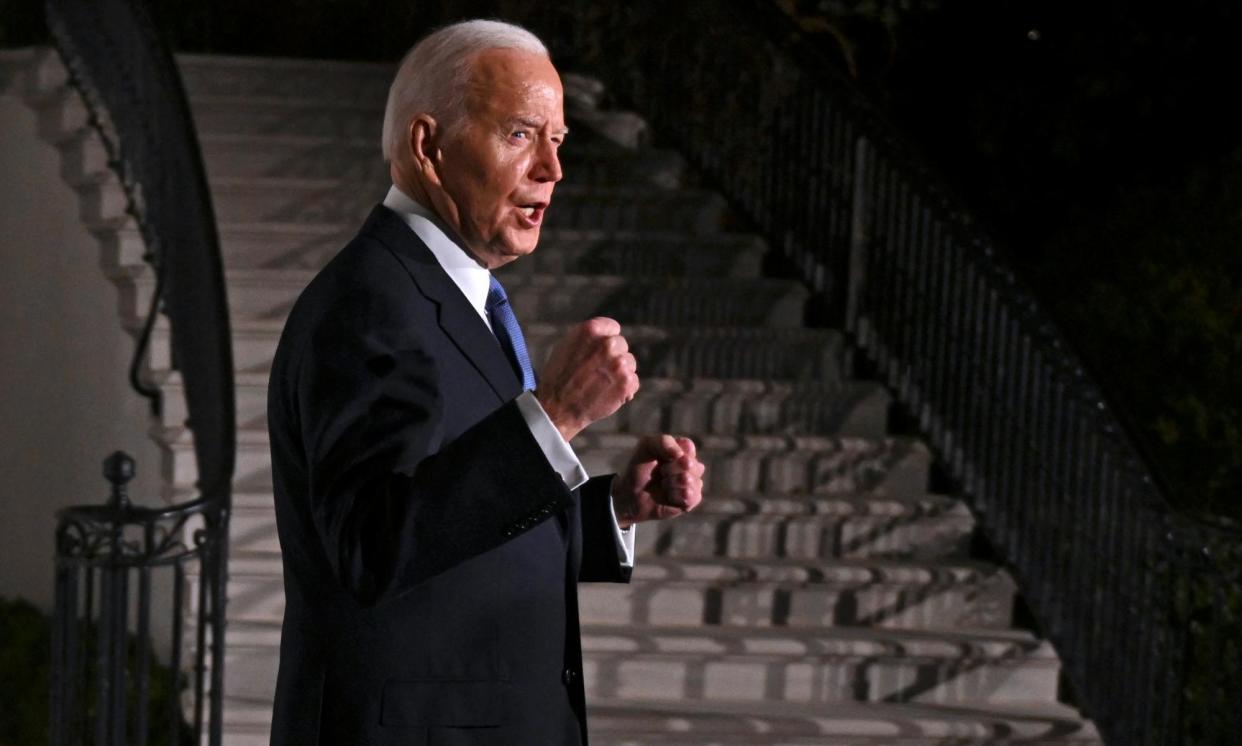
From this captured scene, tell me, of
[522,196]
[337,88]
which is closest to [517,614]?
[522,196]

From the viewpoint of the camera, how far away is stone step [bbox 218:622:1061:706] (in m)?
6.27

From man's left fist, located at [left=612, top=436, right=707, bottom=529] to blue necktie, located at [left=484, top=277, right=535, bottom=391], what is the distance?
0.20 m

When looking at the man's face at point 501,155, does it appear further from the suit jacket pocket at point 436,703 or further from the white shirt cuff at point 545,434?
the suit jacket pocket at point 436,703

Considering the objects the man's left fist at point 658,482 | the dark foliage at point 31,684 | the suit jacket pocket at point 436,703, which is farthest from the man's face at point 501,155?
the dark foliage at point 31,684

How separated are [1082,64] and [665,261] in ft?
8.50

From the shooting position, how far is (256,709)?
5898mm

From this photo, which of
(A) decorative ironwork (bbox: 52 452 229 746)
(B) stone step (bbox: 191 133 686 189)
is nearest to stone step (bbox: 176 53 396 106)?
(B) stone step (bbox: 191 133 686 189)

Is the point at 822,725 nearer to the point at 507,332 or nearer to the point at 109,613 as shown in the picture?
the point at 109,613

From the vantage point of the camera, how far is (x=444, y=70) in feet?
7.46

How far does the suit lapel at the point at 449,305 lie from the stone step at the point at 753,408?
16.0ft

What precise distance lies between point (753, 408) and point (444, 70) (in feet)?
17.3

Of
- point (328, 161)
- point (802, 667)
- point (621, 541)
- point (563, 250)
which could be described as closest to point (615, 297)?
point (563, 250)

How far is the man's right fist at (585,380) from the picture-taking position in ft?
6.90

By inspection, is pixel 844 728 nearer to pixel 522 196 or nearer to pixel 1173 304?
pixel 1173 304
